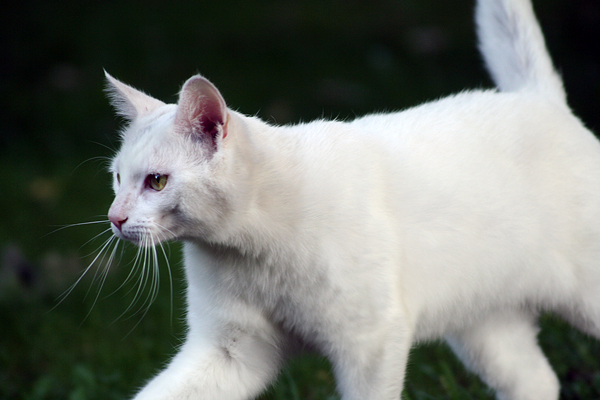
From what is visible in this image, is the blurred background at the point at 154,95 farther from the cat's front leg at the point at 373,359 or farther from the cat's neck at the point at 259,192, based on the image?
the cat's neck at the point at 259,192

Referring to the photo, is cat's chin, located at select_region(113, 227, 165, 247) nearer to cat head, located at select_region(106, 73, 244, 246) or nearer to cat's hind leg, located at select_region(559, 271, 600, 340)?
cat head, located at select_region(106, 73, 244, 246)

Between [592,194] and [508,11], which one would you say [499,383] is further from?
[508,11]

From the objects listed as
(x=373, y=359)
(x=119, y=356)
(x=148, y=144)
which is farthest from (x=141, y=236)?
(x=119, y=356)

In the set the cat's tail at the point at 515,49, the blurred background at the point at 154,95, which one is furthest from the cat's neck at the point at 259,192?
the cat's tail at the point at 515,49

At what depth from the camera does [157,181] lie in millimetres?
1874

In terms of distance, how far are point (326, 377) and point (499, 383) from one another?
2.40 feet

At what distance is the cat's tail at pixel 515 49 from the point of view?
2.63 metres

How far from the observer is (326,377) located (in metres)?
2.98

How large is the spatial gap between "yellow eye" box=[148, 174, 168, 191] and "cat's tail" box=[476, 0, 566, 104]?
1455 millimetres

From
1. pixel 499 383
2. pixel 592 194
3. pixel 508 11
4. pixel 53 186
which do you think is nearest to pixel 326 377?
pixel 499 383

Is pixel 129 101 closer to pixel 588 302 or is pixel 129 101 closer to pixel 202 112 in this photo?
pixel 202 112

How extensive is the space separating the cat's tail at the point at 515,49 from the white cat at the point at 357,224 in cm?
11

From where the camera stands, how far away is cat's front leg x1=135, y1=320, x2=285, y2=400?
83.2 inches

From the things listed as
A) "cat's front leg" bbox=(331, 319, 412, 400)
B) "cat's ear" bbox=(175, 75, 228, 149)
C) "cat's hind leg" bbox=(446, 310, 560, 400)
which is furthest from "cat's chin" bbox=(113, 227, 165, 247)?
"cat's hind leg" bbox=(446, 310, 560, 400)
